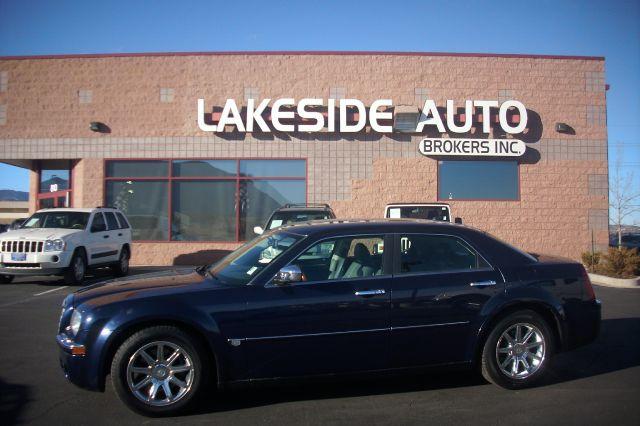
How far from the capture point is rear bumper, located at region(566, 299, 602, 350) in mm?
4980

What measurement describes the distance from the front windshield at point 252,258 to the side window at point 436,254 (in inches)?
39.8

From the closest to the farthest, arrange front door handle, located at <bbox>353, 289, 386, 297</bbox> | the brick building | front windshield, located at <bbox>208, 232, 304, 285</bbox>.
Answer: front door handle, located at <bbox>353, 289, 386, 297</bbox>, front windshield, located at <bbox>208, 232, 304, 285</bbox>, the brick building

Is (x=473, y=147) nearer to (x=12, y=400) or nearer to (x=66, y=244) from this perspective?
(x=66, y=244)

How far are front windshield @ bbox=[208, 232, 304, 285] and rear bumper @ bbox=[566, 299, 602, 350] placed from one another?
276 cm

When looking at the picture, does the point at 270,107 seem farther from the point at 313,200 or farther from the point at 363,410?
the point at 363,410

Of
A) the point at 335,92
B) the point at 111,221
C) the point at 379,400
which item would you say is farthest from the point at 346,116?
the point at 379,400

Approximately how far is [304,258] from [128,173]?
13.9 meters

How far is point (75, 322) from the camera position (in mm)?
4277

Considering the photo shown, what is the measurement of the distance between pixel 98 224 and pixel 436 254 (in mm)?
10386

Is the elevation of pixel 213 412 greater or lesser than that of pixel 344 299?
lesser

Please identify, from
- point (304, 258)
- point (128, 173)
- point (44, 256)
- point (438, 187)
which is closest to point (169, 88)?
point (128, 173)

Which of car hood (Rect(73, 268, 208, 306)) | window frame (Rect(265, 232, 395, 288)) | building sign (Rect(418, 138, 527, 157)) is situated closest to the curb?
building sign (Rect(418, 138, 527, 157))

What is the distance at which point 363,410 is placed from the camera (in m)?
4.34

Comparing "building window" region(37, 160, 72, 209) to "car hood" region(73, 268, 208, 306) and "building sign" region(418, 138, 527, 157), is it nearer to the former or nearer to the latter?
"building sign" region(418, 138, 527, 157)
